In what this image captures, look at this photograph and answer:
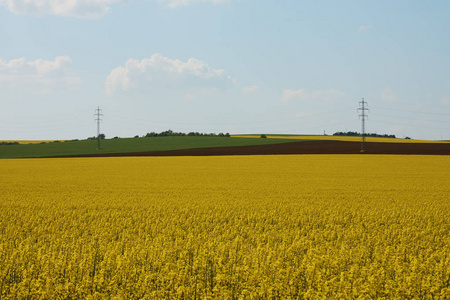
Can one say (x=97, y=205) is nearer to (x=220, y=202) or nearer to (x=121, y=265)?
(x=220, y=202)

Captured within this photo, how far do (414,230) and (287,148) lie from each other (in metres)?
65.1

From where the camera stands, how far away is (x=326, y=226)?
13938 mm

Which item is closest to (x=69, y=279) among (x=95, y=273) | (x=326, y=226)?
(x=95, y=273)

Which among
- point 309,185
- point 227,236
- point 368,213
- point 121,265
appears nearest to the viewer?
point 121,265

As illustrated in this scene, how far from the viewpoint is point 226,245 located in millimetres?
10430

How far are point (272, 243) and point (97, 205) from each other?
10.3m

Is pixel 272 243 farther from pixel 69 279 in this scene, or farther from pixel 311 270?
pixel 69 279

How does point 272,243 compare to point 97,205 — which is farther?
point 97,205

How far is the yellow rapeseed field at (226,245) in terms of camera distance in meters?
7.62

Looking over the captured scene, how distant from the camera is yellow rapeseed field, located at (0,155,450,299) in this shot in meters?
7.62

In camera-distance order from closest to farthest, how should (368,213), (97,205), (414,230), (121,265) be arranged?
(121,265), (414,230), (368,213), (97,205)

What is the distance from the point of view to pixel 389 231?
12.7 m

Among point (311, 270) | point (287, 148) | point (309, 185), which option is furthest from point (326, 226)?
point (287, 148)

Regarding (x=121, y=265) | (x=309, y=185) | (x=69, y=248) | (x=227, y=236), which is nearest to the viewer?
(x=121, y=265)
